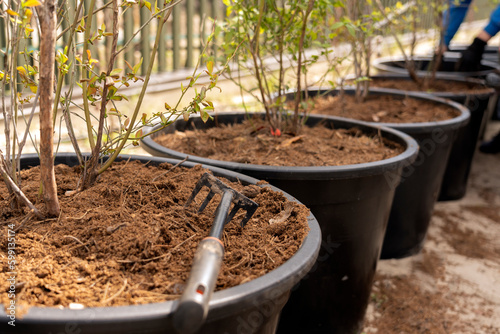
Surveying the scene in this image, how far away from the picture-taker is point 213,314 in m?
0.77

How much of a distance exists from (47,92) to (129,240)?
14.0 inches

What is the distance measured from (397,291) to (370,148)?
0.79 m

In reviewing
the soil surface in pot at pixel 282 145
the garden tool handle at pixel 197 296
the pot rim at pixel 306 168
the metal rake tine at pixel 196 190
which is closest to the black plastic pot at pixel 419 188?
the soil surface in pot at pixel 282 145

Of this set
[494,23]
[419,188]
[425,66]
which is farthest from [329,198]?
[425,66]

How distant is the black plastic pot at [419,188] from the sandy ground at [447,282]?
0.34ft

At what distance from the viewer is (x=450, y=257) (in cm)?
265

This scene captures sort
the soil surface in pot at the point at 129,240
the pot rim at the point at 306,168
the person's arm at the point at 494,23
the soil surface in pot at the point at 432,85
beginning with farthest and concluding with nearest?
the person's arm at the point at 494,23 → the soil surface in pot at the point at 432,85 → the pot rim at the point at 306,168 → the soil surface in pot at the point at 129,240

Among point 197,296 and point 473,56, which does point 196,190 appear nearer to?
point 197,296

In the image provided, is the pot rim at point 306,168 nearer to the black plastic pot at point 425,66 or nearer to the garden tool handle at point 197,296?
the garden tool handle at point 197,296

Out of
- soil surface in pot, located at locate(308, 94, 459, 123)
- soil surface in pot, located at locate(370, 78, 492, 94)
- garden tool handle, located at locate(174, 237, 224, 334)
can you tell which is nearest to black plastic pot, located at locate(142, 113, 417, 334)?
garden tool handle, located at locate(174, 237, 224, 334)

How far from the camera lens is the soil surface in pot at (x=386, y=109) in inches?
104

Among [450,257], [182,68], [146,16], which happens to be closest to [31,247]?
[450,257]

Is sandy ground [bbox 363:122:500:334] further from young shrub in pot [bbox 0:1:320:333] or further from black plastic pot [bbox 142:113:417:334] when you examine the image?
young shrub in pot [bbox 0:1:320:333]

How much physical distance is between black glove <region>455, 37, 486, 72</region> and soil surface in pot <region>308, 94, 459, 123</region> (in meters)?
1.64
